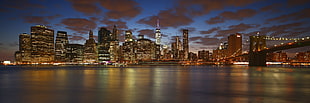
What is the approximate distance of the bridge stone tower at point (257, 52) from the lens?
89.6 meters

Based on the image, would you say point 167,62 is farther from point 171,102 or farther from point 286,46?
point 171,102

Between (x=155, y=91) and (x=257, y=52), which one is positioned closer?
(x=155, y=91)

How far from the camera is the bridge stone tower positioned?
294ft

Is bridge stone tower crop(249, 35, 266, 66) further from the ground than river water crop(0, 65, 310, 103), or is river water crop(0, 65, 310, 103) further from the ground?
bridge stone tower crop(249, 35, 266, 66)

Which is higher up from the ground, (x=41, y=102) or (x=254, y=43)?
(x=254, y=43)

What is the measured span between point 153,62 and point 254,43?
93310 mm

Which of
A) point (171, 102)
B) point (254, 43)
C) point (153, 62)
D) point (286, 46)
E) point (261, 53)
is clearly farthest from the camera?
point (153, 62)

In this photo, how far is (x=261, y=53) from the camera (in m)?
87.3

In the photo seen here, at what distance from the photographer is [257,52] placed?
88750mm

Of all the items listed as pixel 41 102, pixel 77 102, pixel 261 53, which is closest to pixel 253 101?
pixel 77 102

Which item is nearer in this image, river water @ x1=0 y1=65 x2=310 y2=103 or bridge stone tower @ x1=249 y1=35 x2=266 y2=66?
river water @ x1=0 y1=65 x2=310 y2=103

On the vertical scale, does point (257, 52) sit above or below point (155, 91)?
above

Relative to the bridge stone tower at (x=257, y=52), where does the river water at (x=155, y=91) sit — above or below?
below

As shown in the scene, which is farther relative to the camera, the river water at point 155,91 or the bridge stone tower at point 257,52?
the bridge stone tower at point 257,52
